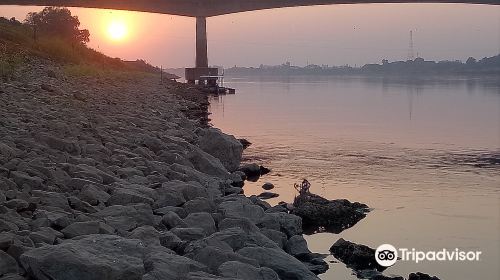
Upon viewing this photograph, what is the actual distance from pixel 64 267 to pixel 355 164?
12.9m

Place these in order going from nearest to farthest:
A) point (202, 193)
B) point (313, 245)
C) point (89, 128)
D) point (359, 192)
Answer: point (202, 193)
point (313, 245)
point (89, 128)
point (359, 192)

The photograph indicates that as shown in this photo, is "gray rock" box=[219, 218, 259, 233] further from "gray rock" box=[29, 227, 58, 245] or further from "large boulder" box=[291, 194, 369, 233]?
"large boulder" box=[291, 194, 369, 233]

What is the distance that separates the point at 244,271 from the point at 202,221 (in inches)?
60.2

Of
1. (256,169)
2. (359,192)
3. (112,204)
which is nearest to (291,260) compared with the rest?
(112,204)

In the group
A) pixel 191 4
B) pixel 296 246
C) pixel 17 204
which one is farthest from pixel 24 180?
pixel 191 4

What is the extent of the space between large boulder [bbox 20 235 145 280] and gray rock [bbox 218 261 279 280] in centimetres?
77

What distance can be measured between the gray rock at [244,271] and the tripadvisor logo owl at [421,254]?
3104 millimetres

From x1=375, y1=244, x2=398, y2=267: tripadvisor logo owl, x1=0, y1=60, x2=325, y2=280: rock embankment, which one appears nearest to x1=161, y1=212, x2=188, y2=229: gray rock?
x1=0, y1=60, x2=325, y2=280: rock embankment

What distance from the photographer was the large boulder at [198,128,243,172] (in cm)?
1308

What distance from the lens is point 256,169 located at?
14.0 m

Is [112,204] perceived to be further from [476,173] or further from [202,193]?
[476,173]

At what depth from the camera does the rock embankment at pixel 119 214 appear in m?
4.41

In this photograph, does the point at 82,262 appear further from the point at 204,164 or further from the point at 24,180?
the point at 204,164

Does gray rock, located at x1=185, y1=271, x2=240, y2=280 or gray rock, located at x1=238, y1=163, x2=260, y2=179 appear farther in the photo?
gray rock, located at x1=238, y1=163, x2=260, y2=179
